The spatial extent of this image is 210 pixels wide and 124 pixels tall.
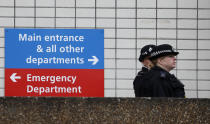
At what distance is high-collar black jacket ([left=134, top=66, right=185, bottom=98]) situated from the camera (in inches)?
126

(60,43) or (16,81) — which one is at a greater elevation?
(60,43)

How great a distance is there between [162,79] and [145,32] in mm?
2899

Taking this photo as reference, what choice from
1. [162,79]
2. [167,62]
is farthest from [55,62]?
[162,79]

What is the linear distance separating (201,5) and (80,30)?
173 centimetres

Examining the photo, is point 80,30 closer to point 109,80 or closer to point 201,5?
point 109,80

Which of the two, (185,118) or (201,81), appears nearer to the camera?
(185,118)

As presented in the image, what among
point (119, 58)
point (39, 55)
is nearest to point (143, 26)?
point (119, 58)

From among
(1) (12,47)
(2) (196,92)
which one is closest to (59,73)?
(1) (12,47)

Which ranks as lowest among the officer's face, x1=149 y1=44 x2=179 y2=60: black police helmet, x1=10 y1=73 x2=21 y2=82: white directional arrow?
x1=10 y1=73 x2=21 y2=82: white directional arrow

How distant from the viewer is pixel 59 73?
6.17 m

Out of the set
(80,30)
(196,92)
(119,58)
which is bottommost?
(196,92)

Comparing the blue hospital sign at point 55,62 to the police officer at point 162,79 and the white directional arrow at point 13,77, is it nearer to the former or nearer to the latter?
the white directional arrow at point 13,77

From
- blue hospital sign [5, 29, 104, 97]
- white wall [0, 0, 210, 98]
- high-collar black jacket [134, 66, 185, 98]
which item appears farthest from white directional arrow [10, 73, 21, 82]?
high-collar black jacket [134, 66, 185, 98]

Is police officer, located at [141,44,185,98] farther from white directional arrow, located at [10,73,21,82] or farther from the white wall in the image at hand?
white directional arrow, located at [10,73,21,82]
